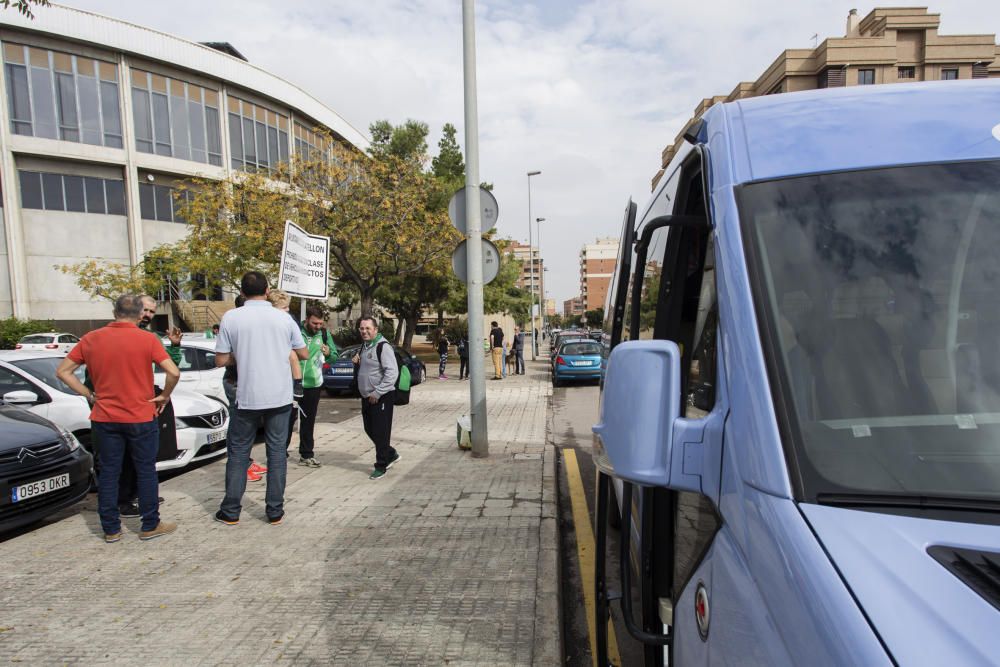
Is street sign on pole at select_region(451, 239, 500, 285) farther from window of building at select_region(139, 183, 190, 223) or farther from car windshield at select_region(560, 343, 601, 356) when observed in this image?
window of building at select_region(139, 183, 190, 223)

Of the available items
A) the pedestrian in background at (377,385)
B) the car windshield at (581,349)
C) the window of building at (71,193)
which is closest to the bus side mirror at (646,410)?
→ the pedestrian in background at (377,385)

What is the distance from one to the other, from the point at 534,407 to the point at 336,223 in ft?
29.7

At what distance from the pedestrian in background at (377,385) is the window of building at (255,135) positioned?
32.4 metres

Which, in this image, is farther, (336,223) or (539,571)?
(336,223)

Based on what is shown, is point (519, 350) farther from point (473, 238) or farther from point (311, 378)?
point (311, 378)

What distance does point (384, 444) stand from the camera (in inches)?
235

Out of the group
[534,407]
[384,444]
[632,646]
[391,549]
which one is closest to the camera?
[632,646]

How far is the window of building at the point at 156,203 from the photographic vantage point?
1288 inches

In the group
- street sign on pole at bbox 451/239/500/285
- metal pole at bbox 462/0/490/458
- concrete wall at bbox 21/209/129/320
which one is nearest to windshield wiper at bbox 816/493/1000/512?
metal pole at bbox 462/0/490/458

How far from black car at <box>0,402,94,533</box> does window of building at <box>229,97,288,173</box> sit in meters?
33.0

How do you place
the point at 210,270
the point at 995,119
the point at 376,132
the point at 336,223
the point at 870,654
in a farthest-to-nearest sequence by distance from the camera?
1. the point at 376,132
2. the point at 210,270
3. the point at 336,223
4. the point at 995,119
5. the point at 870,654

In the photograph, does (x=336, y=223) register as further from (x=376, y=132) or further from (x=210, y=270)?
(x=376, y=132)

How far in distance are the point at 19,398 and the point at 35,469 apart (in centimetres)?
167

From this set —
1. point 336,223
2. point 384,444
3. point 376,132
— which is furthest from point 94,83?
point 384,444
